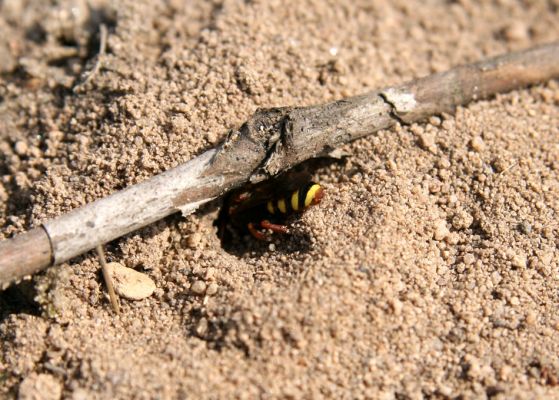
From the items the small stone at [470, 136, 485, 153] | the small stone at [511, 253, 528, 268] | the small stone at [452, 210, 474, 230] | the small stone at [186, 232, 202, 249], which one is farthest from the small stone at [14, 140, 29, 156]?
the small stone at [511, 253, 528, 268]

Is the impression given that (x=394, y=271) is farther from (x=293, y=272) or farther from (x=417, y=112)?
(x=417, y=112)

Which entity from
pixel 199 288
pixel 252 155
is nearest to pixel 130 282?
pixel 199 288

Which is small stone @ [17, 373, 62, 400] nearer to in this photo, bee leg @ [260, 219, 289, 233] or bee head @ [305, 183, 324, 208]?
bee leg @ [260, 219, 289, 233]

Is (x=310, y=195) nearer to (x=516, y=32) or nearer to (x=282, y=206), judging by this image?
(x=282, y=206)

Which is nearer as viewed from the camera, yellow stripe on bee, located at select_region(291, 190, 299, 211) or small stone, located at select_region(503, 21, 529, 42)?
yellow stripe on bee, located at select_region(291, 190, 299, 211)

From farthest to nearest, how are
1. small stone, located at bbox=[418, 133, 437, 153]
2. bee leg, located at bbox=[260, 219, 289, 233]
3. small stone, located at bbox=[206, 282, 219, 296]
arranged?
small stone, located at bbox=[418, 133, 437, 153], bee leg, located at bbox=[260, 219, 289, 233], small stone, located at bbox=[206, 282, 219, 296]

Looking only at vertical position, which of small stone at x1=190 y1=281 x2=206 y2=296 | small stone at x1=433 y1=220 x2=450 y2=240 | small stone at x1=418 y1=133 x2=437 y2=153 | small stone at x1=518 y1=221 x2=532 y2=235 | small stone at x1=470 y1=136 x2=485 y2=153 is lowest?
small stone at x1=190 y1=281 x2=206 y2=296

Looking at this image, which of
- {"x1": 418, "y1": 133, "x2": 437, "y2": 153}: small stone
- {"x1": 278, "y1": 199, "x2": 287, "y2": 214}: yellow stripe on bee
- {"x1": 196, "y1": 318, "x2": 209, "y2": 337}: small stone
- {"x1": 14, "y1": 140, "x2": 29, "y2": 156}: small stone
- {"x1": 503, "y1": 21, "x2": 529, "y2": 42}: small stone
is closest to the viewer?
{"x1": 196, "y1": 318, "x2": 209, "y2": 337}: small stone
